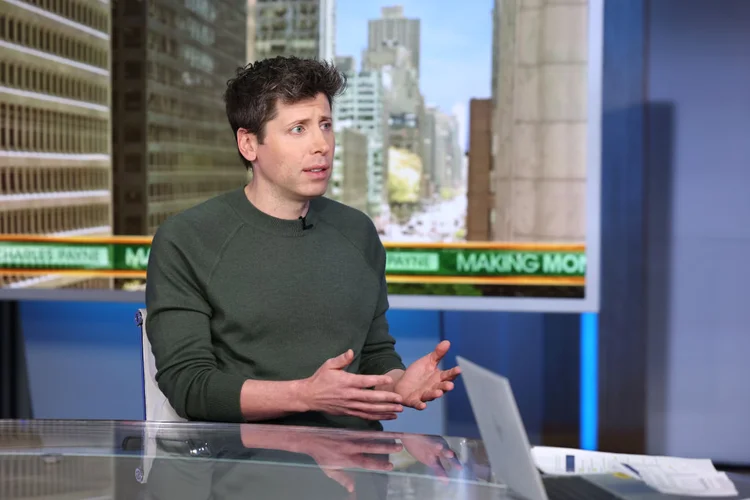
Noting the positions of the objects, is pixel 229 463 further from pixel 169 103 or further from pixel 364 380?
pixel 169 103

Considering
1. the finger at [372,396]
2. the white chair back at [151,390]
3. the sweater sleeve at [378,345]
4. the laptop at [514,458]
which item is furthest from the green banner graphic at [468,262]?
the laptop at [514,458]

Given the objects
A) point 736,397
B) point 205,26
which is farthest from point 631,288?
point 205,26

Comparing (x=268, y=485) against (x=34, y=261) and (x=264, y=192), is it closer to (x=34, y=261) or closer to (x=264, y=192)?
(x=264, y=192)

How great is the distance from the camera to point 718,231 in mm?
3709

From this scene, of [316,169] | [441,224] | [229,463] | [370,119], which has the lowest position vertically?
[229,463]

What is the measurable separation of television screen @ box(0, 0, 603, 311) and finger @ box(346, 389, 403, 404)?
2.07m

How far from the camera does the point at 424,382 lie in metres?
1.57

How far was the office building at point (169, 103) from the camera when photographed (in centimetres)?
363

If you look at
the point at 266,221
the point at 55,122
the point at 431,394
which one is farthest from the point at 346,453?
the point at 55,122

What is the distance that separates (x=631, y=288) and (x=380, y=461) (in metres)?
2.69

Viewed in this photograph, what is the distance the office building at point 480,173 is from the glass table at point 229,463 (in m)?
2.20

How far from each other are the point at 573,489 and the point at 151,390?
2.93 feet

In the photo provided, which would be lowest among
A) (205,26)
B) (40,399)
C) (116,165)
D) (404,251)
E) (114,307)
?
(40,399)

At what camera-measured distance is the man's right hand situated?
144 cm
